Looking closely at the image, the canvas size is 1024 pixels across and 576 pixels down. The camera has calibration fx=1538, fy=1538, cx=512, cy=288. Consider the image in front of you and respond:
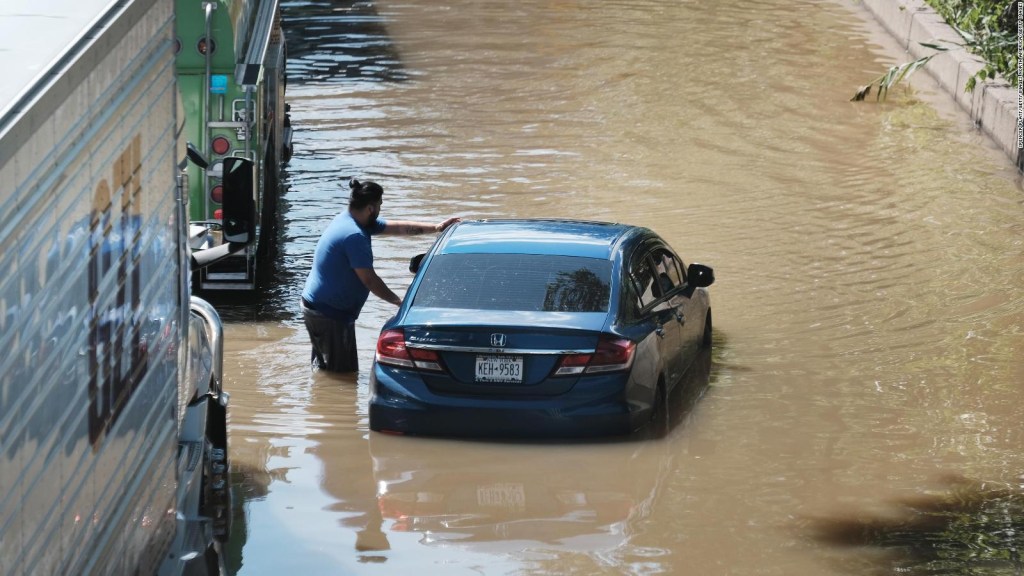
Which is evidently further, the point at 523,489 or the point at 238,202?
the point at 523,489

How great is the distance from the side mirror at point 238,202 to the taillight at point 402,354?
2042 mm

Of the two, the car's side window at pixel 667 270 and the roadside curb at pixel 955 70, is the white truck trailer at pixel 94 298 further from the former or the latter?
the roadside curb at pixel 955 70

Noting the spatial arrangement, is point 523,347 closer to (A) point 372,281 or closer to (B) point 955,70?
(A) point 372,281

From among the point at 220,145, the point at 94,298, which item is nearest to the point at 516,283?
the point at 220,145

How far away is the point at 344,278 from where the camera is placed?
10789 millimetres

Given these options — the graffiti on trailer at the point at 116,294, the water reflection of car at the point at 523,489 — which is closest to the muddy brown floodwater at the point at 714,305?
the water reflection of car at the point at 523,489

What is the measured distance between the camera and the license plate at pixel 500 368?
29.7 ft

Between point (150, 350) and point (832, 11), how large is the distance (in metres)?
25.1

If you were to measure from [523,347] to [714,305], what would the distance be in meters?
4.49

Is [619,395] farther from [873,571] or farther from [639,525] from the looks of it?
Answer: [873,571]

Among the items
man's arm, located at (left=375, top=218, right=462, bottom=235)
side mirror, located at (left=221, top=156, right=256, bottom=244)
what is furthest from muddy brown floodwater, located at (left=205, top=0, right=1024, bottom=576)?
side mirror, located at (left=221, top=156, right=256, bottom=244)

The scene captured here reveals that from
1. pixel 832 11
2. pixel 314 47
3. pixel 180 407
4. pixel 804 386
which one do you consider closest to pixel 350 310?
pixel 804 386

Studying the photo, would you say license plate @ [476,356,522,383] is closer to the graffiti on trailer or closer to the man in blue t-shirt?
the man in blue t-shirt

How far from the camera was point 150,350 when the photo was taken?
5.72 m
